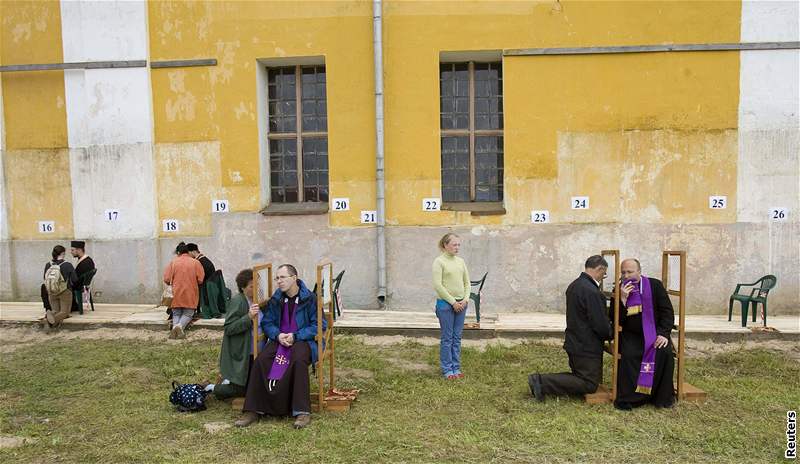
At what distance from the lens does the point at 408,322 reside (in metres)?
10.2

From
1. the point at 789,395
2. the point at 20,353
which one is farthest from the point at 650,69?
the point at 20,353

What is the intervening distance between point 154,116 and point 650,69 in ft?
30.4

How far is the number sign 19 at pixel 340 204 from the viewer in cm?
1159

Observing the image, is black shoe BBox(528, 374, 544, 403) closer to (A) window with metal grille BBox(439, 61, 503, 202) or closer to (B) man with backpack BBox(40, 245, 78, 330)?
(A) window with metal grille BBox(439, 61, 503, 202)

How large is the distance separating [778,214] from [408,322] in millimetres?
6834

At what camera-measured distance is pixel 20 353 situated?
361 inches

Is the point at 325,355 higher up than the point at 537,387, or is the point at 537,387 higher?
the point at 325,355

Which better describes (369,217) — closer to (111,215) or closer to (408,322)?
(408,322)

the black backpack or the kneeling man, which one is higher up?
the kneeling man

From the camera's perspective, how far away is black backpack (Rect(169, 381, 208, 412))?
6.39 m

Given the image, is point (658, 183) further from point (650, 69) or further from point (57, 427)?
point (57, 427)

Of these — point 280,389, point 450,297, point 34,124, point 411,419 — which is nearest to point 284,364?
point 280,389

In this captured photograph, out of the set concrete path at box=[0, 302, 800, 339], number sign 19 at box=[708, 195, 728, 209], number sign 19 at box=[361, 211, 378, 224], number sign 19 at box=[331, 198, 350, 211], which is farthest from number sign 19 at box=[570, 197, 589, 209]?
number sign 19 at box=[331, 198, 350, 211]

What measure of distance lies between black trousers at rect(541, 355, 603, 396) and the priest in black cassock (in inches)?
9.4
